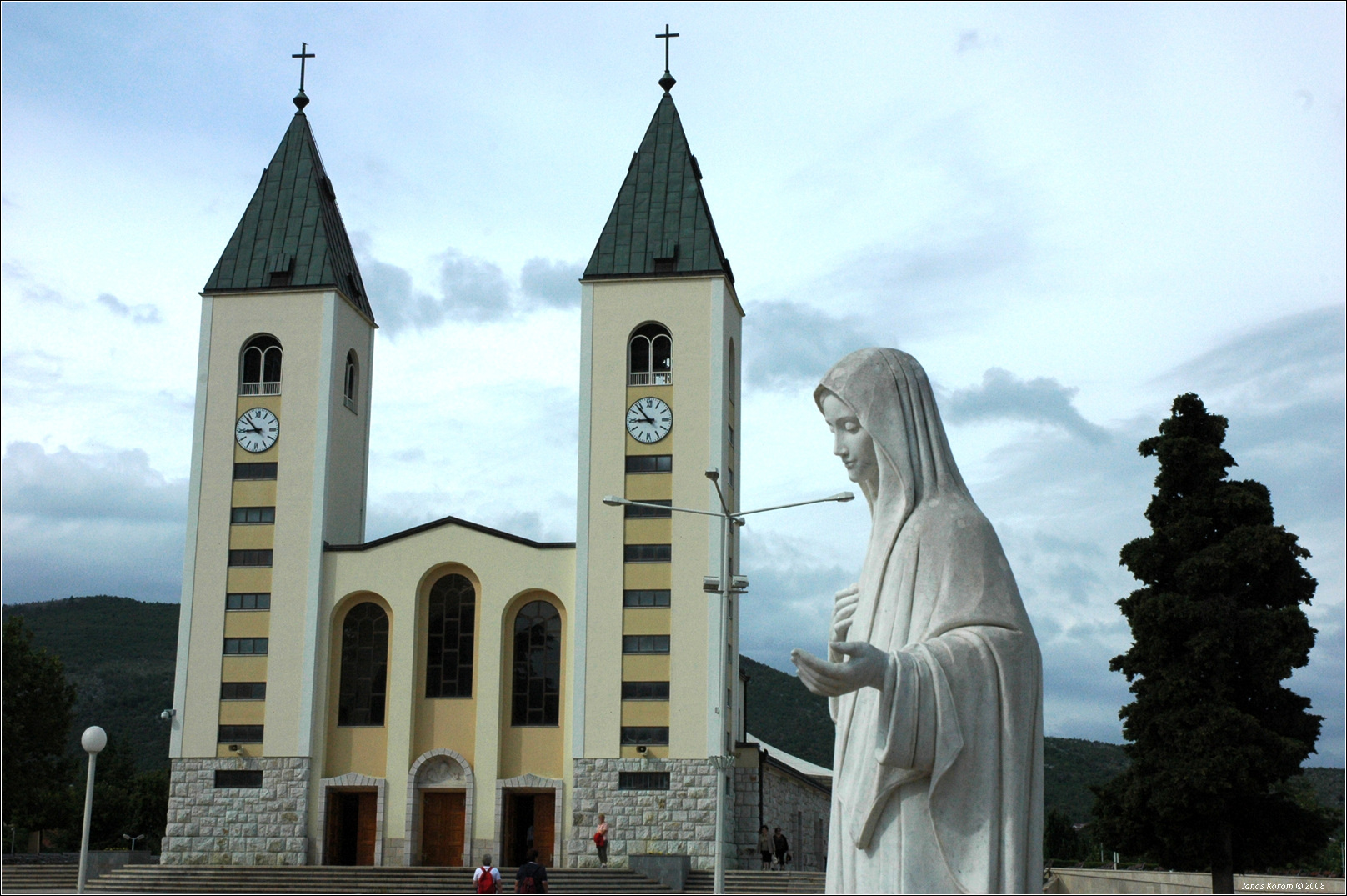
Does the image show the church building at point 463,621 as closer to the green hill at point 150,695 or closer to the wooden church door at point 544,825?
the wooden church door at point 544,825

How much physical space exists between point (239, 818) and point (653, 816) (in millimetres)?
11818

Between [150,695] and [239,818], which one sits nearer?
[239,818]

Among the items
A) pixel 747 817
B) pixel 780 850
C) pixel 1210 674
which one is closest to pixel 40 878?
pixel 747 817

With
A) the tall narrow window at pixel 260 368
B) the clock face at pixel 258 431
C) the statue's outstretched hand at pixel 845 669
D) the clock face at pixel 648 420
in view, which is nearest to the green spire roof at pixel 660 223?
the clock face at pixel 648 420

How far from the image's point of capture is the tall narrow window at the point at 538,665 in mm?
41156

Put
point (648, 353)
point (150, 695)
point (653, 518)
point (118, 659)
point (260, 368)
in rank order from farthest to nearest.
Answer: point (118, 659)
point (150, 695)
point (260, 368)
point (648, 353)
point (653, 518)

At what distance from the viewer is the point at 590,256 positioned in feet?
141

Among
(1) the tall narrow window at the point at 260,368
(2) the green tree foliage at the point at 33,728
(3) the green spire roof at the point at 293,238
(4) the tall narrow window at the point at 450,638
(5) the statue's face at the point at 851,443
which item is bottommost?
(2) the green tree foliage at the point at 33,728

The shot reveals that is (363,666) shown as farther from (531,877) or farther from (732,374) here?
(531,877)

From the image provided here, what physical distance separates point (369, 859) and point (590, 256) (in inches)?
742

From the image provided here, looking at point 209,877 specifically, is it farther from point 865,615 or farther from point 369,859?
point 865,615

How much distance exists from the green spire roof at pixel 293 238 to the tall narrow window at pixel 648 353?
9.54 m

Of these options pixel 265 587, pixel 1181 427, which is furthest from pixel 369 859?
pixel 1181 427

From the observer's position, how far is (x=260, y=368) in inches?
1710
